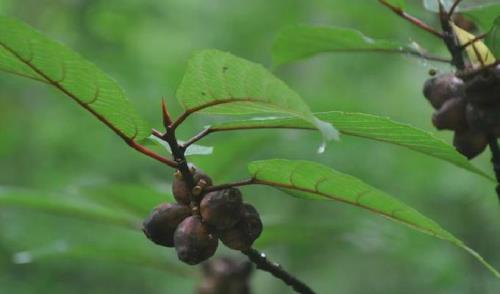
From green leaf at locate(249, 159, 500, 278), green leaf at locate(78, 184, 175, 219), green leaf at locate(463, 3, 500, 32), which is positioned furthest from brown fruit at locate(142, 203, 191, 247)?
green leaf at locate(78, 184, 175, 219)

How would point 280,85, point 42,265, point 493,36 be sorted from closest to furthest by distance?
point 280,85 → point 493,36 → point 42,265

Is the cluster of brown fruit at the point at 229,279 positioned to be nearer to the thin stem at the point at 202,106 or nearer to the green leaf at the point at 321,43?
the green leaf at the point at 321,43

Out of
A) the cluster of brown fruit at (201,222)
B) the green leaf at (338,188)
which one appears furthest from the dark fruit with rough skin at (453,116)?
the cluster of brown fruit at (201,222)

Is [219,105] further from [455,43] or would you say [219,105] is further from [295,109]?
[455,43]

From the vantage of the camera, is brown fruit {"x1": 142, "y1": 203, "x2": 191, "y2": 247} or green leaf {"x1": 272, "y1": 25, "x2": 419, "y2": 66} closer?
brown fruit {"x1": 142, "y1": 203, "x2": 191, "y2": 247}

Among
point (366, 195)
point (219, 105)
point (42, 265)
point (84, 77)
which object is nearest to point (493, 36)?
point (366, 195)

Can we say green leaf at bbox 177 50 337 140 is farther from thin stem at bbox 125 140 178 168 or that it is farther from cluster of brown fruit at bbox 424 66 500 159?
cluster of brown fruit at bbox 424 66 500 159
